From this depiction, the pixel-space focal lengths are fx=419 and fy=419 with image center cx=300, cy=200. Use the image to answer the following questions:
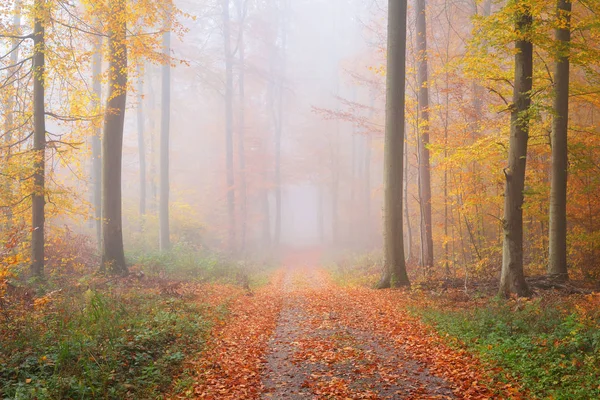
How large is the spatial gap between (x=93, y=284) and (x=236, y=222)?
18467mm

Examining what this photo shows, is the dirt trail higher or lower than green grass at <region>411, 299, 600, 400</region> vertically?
lower

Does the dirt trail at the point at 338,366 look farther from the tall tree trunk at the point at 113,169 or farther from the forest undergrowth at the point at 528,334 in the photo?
the tall tree trunk at the point at 113,169

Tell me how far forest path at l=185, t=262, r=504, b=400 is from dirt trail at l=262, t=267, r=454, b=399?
1 cm

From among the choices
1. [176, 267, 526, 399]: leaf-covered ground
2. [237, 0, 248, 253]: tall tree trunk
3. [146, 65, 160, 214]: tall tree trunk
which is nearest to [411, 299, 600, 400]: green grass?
[176, 267, 526, 399]: leaf-covered ground

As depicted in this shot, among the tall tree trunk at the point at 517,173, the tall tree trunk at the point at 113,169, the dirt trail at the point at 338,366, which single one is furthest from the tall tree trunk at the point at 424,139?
the tall tree trunk at the point at 113,169

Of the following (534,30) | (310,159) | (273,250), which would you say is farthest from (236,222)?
(534,30)

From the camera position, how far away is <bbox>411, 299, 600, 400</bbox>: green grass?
4832 mm

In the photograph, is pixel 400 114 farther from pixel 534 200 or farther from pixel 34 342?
pixel 34 342

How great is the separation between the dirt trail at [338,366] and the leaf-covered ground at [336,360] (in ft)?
0.04

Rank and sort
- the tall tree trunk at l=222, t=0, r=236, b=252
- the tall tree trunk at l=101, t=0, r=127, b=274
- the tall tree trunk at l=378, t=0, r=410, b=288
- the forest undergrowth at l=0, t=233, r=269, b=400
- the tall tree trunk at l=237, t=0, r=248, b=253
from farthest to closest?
the tall tree trunk at l=237, t=0, r=248, b=253, the tall tree trunk at l=222, t=0, r=236, b=252, the tall tree trunk at l=378, t=0, r=410, b=288, the tall tree trunk at l=101, t=0, r=127, b=274, the forest undergrowth at l=0, t=233, r=269, b=400

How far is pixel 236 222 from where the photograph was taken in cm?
2875

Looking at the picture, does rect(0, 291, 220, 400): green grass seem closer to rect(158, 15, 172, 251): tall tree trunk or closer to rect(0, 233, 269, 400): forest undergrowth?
rect(0, 233, 269, 400): forest undergrowth

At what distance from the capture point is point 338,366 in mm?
6133

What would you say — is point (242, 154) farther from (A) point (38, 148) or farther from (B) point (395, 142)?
(A) point (38, 148)
